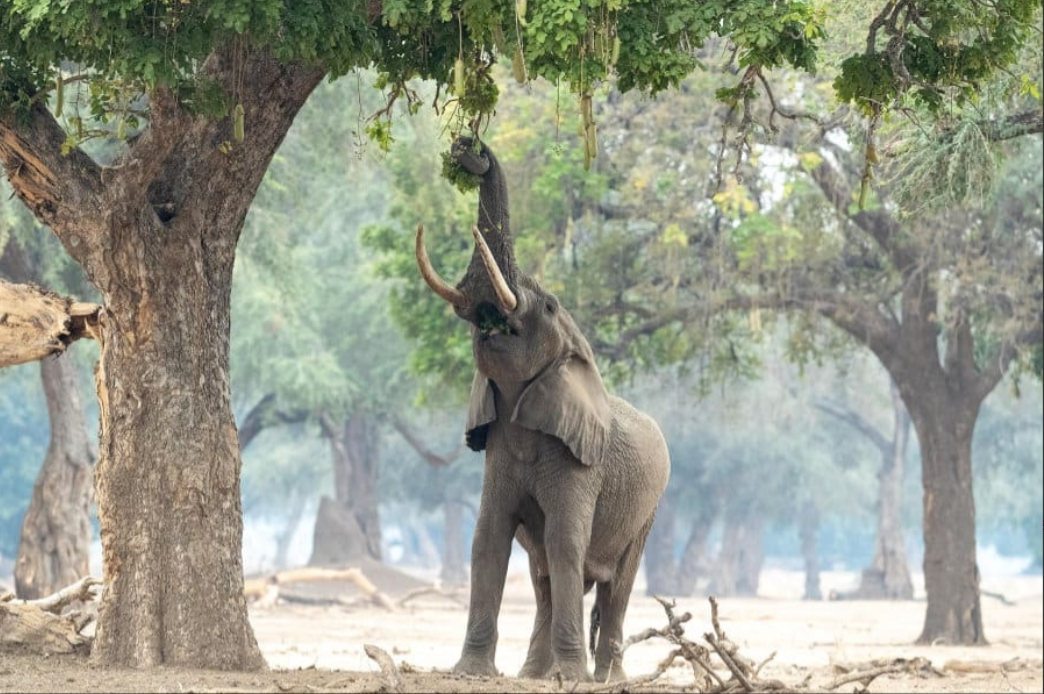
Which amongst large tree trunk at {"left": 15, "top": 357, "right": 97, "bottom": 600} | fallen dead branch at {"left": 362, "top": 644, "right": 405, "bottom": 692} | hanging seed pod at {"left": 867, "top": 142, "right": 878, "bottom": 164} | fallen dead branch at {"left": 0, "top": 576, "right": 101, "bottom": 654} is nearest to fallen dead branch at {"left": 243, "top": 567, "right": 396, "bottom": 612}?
large tree trunk at {"left": 15, "top": 357, "right": 97, "bottom": 600}

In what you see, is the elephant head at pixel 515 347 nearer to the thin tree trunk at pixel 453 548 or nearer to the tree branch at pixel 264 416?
the tree branch at pixel 264 416

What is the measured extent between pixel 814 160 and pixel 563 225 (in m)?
4.48

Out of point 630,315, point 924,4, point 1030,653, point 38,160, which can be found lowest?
point 1030,653

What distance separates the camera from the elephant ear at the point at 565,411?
10602mm

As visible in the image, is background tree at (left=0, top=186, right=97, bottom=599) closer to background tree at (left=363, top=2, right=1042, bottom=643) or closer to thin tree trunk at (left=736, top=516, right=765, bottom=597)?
background tree at (left=363, top=2, right=1042, bottom=643)

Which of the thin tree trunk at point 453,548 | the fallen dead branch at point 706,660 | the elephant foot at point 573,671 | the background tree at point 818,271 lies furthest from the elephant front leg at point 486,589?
the thin tree trunk at point 453,548

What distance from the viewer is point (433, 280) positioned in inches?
374

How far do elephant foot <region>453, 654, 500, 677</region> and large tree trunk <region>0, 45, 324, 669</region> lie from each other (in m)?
1.36

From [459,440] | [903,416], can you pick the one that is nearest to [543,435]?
[903,416]

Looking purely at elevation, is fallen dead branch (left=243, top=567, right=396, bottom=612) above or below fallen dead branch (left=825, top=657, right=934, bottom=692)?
above

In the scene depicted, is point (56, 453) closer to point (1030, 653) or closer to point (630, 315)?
point (630, 315)

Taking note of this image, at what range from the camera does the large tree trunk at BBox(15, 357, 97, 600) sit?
2100 centimetres

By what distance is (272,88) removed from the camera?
31.8 feet

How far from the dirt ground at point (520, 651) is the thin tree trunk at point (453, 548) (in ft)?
31.3
